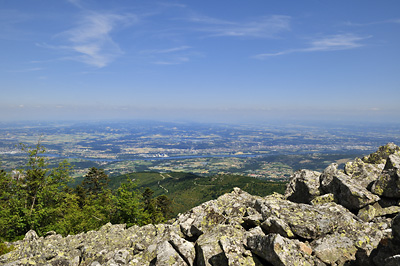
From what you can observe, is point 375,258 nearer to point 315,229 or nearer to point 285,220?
point 315,229

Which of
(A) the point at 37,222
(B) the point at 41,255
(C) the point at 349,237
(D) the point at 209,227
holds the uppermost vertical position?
(C) the point at 349,237

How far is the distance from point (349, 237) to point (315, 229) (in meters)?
1.74

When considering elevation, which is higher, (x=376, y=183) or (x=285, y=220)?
(x=376, y=183)

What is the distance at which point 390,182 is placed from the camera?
14.9m

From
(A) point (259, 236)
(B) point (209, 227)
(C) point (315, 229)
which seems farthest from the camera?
(B) point (209, 227)

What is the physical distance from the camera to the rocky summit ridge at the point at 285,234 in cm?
1044

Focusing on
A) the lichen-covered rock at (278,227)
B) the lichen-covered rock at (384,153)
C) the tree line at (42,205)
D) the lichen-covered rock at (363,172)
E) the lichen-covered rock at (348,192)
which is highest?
the lichen-covered rock at (384,153)

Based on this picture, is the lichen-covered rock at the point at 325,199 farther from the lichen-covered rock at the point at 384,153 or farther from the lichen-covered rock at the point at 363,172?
the lichen-covered rock at the point at 384,153

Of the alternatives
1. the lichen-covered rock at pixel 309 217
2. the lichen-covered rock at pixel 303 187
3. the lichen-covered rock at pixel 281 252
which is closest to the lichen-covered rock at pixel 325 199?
the lichen-covered rock at pixel 309 217

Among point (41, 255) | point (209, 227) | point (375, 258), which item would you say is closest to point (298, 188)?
point (209, 227)

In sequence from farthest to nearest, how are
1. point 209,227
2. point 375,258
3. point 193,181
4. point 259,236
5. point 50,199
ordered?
point 193,181
point 50,199
point 209,227
point 259,236
point 375,258

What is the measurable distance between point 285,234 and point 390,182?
9.29 meters

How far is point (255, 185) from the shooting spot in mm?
141500

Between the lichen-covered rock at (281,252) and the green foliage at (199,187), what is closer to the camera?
the lichen-covered rock at (281,252)
